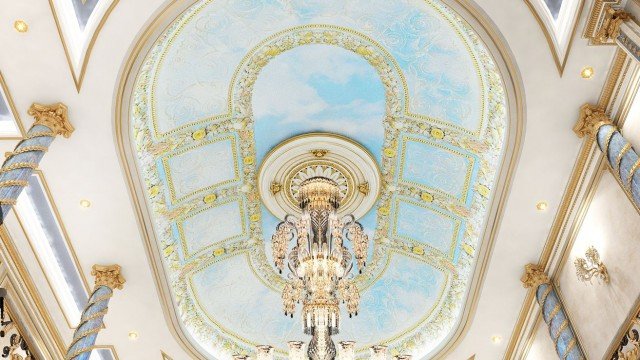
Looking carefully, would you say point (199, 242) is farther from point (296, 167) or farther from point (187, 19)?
point (187, 19)

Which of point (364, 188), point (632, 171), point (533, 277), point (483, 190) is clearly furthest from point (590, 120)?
point (364, 188)

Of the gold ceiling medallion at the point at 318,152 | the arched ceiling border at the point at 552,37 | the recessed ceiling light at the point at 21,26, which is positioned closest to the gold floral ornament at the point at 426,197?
the gold ceiling medallion at the point at 318,152

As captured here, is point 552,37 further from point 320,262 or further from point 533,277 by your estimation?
point 320,262

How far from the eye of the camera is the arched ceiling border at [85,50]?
20.4 feet

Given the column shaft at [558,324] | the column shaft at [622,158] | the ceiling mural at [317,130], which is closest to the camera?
the column shaft at [622,158]

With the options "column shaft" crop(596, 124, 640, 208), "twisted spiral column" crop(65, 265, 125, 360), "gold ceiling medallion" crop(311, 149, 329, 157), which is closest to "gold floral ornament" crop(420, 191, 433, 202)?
"gold ceiling medallion" crop(311, 149, 329, 157)

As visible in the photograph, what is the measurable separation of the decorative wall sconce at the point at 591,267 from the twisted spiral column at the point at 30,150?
23.6ft

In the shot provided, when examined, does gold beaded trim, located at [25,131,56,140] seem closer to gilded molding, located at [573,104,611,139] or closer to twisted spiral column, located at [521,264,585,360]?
gilded molding, located at [573,104,611,139]

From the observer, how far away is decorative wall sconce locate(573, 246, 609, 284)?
23.0 feet

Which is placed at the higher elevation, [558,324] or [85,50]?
[85,50]

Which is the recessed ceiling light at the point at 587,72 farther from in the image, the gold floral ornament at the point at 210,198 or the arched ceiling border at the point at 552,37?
the gold floral ornament at the point at 210,198

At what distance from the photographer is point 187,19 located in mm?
7551

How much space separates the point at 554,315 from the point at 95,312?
6771 millimetres

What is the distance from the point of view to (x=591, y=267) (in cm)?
728
